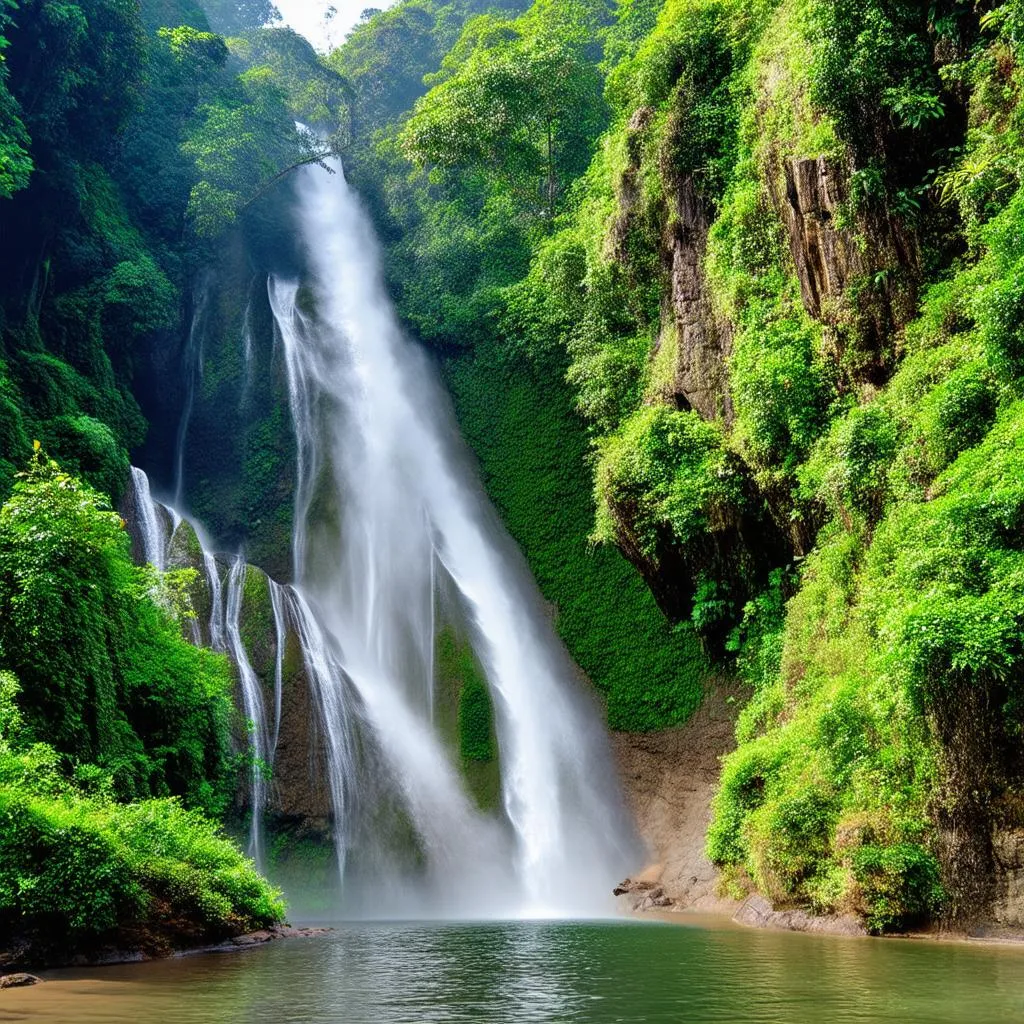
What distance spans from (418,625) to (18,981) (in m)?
16.2

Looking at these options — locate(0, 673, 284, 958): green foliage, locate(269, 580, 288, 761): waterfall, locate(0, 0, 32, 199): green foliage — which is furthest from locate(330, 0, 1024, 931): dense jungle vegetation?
locate(0, 0, 32, 199): green foliage

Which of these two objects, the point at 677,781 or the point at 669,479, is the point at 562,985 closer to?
the point at 669,479

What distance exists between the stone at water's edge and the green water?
23cm

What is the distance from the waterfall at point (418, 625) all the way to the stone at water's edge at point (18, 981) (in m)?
12.1

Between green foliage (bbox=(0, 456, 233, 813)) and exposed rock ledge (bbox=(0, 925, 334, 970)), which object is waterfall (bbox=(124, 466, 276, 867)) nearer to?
green foliage (bbox=(0, 456, 233, 813))

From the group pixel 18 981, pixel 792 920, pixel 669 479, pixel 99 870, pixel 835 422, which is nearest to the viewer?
pixel 18 981

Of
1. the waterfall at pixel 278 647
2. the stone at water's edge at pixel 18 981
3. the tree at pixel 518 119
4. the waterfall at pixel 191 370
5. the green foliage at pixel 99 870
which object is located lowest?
the stone at water's edge at pixel 18 981

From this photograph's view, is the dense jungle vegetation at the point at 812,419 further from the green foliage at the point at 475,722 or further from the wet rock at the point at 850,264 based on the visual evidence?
the green foliage at the point at 475,722

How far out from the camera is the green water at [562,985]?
5.69 metres

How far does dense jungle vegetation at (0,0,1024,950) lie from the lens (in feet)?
34.4

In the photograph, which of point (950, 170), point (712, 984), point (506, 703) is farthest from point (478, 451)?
point (712, 984)

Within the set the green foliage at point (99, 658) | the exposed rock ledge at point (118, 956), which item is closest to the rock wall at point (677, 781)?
the green foliage at point (99, 658)

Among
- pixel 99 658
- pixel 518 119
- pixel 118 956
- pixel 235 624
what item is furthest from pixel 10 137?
pixel 118 956

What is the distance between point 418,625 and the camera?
23422 mm
